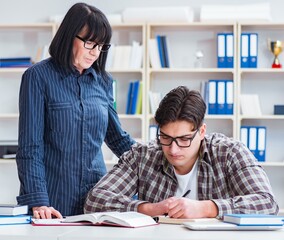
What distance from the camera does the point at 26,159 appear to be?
8.27ft

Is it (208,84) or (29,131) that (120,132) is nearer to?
(29,131)

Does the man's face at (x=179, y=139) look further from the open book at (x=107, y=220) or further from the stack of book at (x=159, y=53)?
the stack of book at (x=159, y=53)

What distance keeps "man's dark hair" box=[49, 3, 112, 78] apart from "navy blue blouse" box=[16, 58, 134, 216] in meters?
0.07

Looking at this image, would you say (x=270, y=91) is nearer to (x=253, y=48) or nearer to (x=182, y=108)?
(x=253, y=48)

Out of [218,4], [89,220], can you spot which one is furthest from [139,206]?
[218,4]

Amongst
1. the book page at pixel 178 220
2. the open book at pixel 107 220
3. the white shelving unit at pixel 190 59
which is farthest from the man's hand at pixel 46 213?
the white shelving unit at pixel 190 59

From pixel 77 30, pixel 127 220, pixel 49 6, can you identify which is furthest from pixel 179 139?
pixel 49 6

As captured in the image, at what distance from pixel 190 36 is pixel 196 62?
0.26 metres

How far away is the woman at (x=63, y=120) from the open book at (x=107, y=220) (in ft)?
0.87

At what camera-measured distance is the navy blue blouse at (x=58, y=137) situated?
2.53m

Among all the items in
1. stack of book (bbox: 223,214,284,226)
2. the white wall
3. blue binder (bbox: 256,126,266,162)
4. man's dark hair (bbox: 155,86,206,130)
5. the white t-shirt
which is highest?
the white wall

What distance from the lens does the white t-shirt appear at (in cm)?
259

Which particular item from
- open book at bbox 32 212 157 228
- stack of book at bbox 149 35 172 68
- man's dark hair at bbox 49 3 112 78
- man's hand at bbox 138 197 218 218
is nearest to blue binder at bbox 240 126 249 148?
stack of book at bbox 149 35 172 68

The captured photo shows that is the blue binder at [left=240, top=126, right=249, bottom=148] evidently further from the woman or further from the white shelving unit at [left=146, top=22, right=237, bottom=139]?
the woman
